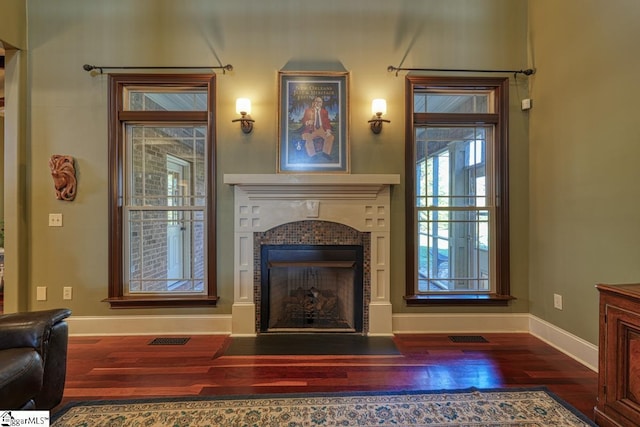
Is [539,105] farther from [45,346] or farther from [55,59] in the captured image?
[55,59]

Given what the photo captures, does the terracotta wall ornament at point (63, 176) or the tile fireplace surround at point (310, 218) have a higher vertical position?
the terracotta wall ornament at point (63, 176)

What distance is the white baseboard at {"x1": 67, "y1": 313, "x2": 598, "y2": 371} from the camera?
2.79 m

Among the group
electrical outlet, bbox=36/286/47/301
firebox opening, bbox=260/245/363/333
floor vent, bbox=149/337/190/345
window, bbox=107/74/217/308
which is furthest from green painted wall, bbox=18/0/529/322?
firebox opening, bbox=260/245/363/333

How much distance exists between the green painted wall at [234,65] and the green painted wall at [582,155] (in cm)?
17

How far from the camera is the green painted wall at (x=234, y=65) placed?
109 inches

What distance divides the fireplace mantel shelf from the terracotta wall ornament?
145cm

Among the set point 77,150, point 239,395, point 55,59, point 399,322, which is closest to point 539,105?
point 399,322

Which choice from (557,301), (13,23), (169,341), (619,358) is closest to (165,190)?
(169,341)

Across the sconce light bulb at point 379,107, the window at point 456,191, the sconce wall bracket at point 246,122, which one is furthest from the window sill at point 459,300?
the sconce wall bracket at point 246,122

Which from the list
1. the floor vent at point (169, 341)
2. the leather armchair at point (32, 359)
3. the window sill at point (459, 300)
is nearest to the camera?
the leather armchair at point (32, 359)

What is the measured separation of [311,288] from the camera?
2.93m

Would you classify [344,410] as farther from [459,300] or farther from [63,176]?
[63,176]

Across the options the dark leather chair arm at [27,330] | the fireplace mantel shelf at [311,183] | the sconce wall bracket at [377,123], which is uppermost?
the sconce wall bracket at [377,123]

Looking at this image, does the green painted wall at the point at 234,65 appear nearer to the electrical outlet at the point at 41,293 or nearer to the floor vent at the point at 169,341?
the electrical outlet at the point at 41,293
